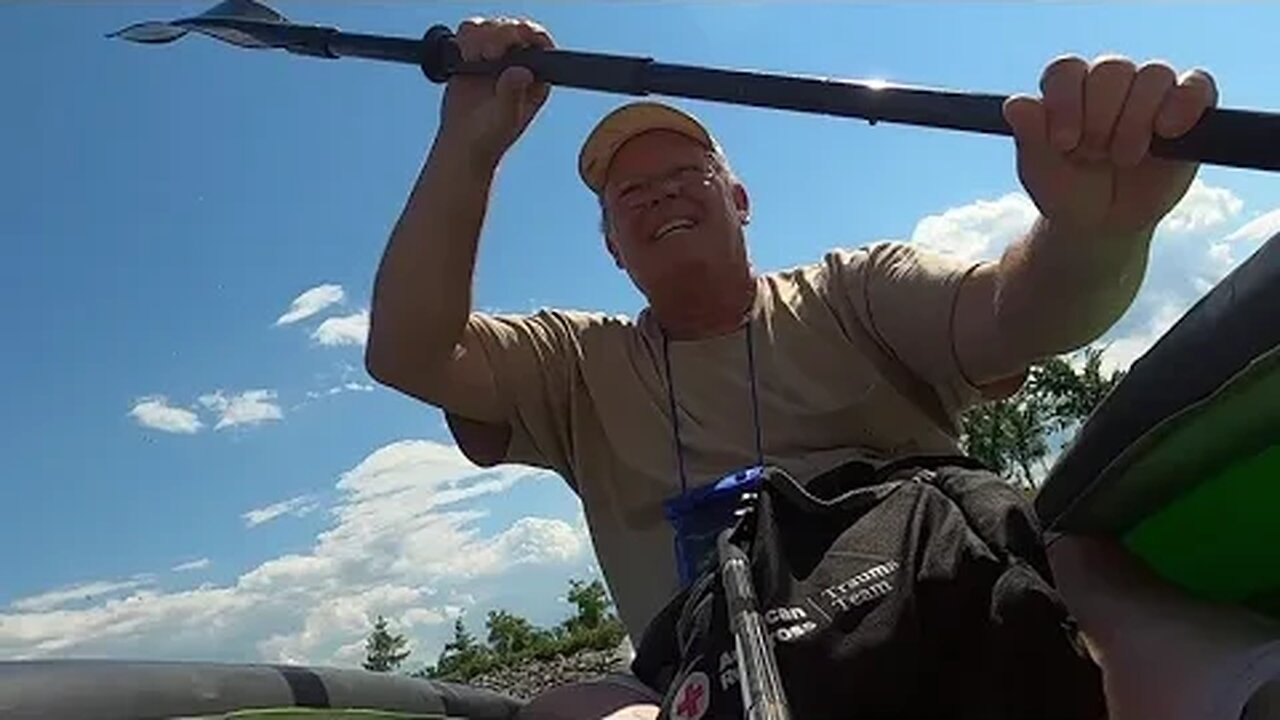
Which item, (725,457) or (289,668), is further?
(289,668)

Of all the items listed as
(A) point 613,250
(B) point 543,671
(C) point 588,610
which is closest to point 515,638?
(C) point 588,610

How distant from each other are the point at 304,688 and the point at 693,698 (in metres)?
1.05

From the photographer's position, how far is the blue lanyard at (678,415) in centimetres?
184

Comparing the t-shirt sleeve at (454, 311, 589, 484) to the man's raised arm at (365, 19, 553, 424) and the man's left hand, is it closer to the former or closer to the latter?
the man's raised arm at (365, 19, 553, 424)

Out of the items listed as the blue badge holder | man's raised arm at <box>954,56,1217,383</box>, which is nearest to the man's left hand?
man's raised arm at <box>954,56,1217,383</box>

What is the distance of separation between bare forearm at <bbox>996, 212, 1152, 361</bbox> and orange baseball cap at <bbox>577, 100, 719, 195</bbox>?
1.96 feet

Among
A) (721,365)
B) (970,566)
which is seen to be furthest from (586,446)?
(970,566)

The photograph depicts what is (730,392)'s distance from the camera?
192cm

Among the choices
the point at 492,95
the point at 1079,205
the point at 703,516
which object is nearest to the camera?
the point at 1079,205

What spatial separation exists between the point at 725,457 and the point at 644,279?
12.5 inches

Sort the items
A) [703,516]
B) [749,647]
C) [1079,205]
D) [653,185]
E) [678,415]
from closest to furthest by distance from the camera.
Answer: [749,647], [1079,205], [703,516], [678,415], [653,185]

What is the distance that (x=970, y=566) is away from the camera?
3.45ft

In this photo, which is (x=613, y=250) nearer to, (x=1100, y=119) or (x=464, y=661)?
(x=1100, y=119)

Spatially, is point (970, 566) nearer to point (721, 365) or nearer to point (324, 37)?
point (721, 365)
